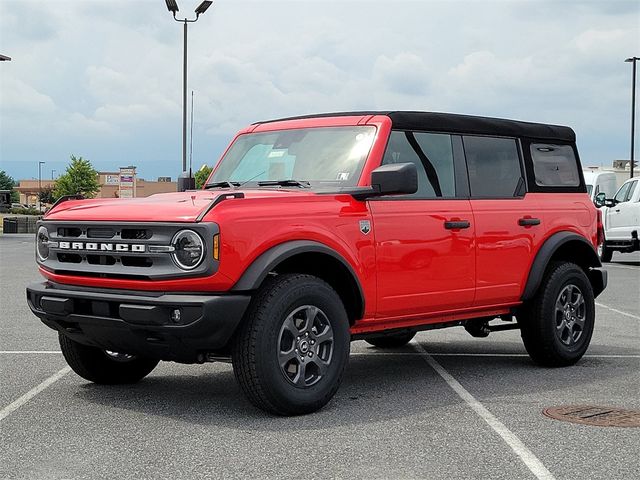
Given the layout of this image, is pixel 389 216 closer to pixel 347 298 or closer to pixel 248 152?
pixel 347 298

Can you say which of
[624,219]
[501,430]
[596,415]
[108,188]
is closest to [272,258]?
[501,430]

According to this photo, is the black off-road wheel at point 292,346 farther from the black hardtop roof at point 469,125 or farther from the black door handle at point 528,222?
the black door handle at point 528,222

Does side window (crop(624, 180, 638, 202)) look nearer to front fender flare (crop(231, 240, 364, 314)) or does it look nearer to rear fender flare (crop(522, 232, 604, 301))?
rear fender flare (crop(522, 232, 604, 301))

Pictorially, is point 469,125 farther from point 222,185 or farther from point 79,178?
point 79,178

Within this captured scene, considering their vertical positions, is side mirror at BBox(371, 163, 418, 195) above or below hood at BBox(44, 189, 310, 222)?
above

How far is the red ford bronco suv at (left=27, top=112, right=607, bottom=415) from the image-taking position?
596 cm

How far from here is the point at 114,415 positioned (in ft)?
20.6

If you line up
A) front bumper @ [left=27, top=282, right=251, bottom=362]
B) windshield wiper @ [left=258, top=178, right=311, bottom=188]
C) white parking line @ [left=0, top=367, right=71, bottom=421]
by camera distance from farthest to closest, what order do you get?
windshield wiper @ [left=258, top=178, right=311, bottom=188] < white parking line @ [left=0, top=367, right=71, bottom=421] < front bumper @ [left=27, top=282, right=251, bottom=362]

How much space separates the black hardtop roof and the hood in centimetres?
109

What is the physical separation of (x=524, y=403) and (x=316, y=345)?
1.55 meters

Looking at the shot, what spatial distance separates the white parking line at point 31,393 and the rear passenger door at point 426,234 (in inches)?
98.1

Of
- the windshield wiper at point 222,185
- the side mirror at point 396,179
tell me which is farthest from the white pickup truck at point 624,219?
the side mirror at point 396,179

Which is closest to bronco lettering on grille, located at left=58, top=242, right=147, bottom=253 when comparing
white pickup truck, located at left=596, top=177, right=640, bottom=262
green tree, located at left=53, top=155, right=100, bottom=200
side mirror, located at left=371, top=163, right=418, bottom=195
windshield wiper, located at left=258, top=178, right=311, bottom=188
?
windshield wiper, located at left=258, top=178, right=311, bottom=188

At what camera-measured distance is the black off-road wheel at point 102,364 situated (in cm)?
718
